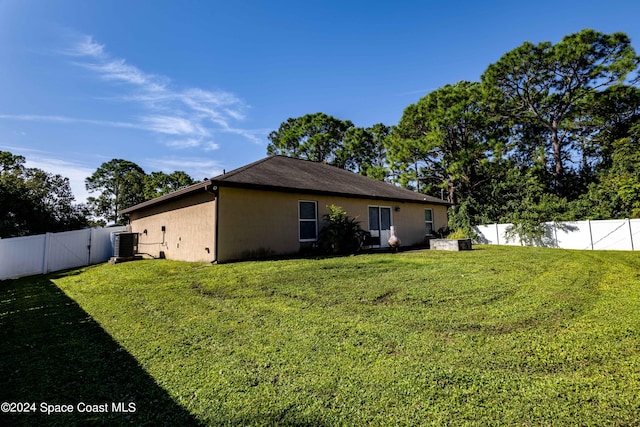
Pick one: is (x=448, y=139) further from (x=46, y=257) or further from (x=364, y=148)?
(x=46, y=257)

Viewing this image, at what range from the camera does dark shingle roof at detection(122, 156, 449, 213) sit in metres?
9.60

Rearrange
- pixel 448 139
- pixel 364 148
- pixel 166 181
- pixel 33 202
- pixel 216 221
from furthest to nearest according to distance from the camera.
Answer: pixel 166 181, pixel 364 148, pixel 448 139, pixel 33 202, pixel 216 221

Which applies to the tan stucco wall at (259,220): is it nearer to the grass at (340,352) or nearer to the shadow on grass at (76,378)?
the grass at (340,352)

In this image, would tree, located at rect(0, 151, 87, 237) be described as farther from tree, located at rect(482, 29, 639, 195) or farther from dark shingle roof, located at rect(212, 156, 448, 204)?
tree, located at rect(482, 29, 639, 195)

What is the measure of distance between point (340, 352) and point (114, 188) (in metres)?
41.7

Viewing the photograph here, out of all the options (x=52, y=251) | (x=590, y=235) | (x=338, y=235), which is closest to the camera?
(x=338, y=235)

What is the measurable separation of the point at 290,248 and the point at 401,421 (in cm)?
880

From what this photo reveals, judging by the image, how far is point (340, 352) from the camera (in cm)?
316

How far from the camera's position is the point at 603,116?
2105cm

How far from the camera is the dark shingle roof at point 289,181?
9602mm

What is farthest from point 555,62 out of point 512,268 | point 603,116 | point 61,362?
point 61,362

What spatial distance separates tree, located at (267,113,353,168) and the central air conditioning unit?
72.4 feet

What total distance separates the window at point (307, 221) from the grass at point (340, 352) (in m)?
5.00

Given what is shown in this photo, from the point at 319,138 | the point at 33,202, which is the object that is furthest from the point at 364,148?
the point at 33,202
